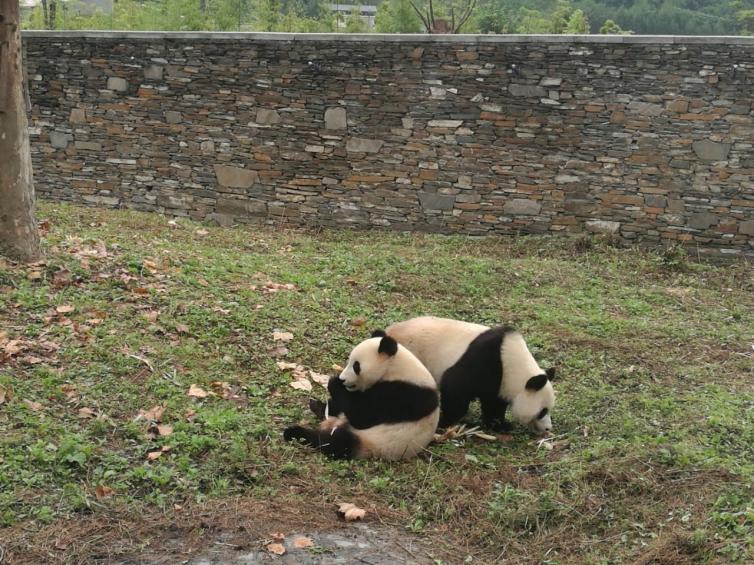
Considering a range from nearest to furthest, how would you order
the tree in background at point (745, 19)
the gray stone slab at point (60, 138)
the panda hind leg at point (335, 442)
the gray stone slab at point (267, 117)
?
the panda hind leg at point (335, 442), the gray stone slab at point (267, 117), the gray stone slab at point (60, 138), the tree in background at point (745, 19)

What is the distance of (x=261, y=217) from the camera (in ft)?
35.7

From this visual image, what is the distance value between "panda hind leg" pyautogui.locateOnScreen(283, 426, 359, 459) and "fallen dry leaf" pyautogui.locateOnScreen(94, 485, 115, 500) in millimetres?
1040

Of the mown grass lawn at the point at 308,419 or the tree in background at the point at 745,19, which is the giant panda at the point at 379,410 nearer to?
the mown grass lawn at the point at 308,419

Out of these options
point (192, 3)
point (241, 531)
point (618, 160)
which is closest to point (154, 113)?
point (192, 3)

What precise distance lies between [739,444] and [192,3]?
1282cm

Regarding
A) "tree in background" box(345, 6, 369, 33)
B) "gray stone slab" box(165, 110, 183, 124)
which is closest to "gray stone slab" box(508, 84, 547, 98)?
"gray stone slab" box(165, 110, 183, 124)

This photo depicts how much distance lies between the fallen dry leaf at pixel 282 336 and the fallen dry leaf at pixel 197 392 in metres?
1.07

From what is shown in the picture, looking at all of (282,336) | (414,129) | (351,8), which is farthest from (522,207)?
(351,8)

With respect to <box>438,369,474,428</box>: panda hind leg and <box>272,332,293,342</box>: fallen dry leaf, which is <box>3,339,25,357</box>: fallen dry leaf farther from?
<box>438,369,474,428</box>: panda hind leg

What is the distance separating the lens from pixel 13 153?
5.64 m

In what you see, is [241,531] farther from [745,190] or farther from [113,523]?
[745,190]

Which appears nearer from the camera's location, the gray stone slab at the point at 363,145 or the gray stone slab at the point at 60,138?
the gray stone slab at the point at 363,145

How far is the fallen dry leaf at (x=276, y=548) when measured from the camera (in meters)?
3.22

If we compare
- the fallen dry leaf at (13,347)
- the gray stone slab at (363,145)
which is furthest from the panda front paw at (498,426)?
the gray stone slab at (363,145)
